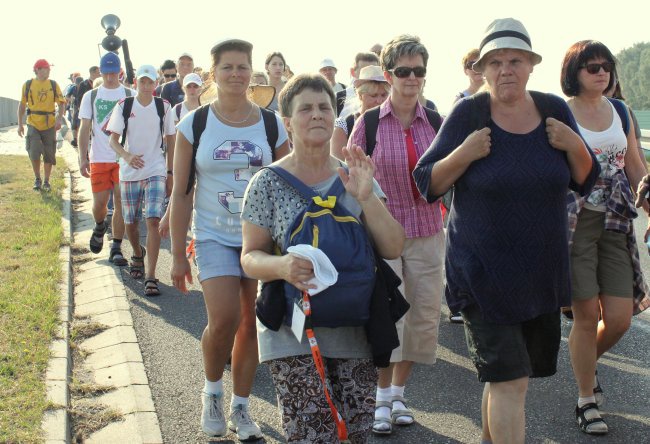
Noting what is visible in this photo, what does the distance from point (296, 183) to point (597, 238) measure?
223cm

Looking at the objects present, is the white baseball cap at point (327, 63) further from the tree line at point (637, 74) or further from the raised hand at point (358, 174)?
the tree line at point (637, 74)

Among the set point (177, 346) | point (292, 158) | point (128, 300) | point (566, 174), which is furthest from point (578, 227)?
point (128, 300)

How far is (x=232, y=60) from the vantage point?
202 inches

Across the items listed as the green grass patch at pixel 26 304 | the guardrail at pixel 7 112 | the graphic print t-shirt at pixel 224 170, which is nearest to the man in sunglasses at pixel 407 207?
the graphic print t-shirt at pixel 224 170

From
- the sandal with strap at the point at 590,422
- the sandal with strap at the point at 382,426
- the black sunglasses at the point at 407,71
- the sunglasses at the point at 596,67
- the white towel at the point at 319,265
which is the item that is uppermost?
the sunglasses at the point at 596,67

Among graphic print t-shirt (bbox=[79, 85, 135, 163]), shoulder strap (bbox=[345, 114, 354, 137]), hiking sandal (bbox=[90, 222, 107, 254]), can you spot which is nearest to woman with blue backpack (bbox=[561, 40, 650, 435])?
shoulder strap (bbox=[345, 114, 354, 137])

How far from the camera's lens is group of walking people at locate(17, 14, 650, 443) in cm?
367

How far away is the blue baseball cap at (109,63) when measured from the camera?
10562 mm

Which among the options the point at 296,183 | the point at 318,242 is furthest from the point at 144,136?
the point at 318,242

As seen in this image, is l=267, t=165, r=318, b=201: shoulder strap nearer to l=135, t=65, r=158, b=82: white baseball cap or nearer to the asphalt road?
the asphalt road

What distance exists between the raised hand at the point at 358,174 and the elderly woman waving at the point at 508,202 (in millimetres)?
494

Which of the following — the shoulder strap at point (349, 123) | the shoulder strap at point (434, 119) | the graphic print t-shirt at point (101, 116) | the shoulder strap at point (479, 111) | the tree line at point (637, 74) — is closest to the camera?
the shoulder strap at point (479, 111)

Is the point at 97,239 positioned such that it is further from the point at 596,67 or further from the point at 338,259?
the point at 338,259

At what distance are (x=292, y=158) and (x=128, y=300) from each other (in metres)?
4.99
